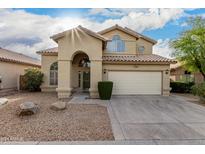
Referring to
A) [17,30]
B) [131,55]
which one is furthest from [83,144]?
[17,30]

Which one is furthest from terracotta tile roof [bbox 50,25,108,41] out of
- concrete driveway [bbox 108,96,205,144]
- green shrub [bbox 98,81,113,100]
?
concrete driveway [bbox 108,96,205,144]

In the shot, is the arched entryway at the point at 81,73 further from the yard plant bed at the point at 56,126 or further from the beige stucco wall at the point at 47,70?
the yard plant bed at the point at 56,126

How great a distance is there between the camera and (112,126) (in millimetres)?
7074

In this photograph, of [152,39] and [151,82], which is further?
[152,39]

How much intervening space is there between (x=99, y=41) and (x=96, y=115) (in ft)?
24.0

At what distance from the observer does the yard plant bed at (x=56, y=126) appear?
234 inches

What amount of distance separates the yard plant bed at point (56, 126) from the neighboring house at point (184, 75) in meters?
19.0

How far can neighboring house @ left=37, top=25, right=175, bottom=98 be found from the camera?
1427cm

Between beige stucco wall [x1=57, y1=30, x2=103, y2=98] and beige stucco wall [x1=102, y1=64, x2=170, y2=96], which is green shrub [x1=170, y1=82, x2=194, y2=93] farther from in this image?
beige stucco wall [x1=57, y1=30, x2=103, y2=98]

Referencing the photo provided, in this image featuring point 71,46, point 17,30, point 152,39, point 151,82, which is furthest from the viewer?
point 152,39

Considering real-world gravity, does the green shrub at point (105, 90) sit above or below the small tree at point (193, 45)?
below

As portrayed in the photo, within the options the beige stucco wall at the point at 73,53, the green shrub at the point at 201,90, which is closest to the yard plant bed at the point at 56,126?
the beige stucco wall at the point at 73,53

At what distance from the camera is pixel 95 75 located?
14.4m
